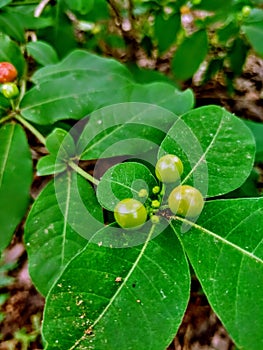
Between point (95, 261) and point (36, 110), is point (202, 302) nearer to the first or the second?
point (36, 110)

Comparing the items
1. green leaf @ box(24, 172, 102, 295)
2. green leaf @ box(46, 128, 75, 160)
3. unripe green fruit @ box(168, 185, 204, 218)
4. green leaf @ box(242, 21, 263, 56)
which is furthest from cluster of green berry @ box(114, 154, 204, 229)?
green leaf @ box(242, 21, 263, 56)

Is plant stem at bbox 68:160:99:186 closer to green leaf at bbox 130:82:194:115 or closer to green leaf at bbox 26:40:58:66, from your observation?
green leaf at bbox 130:82:194:115

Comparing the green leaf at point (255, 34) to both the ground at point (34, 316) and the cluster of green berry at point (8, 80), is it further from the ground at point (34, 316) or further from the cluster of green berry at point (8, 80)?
the cluster of green berry at point (8, 80)

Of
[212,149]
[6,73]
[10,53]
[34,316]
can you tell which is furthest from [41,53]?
[34,316]

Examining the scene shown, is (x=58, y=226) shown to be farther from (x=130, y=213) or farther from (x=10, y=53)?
(x=10, y=53)

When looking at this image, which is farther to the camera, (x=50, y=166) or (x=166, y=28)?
(x=166, y=28)
